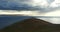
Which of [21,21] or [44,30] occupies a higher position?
[21,21]

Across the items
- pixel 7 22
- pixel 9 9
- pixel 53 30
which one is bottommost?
pixel 53 30

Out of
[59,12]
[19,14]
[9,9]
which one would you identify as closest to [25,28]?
[19,14]

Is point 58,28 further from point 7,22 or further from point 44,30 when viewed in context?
point 7,22

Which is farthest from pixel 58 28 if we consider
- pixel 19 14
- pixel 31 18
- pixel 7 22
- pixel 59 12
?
pixel 7 22

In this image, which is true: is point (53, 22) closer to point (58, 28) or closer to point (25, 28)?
point (58, 28)

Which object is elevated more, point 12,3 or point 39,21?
point 12,3
